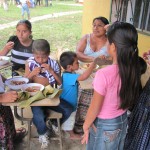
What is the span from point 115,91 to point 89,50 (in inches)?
65.3

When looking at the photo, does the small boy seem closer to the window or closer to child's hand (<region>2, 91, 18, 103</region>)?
child's hand (<region>2, 91, 18, 103</region>)

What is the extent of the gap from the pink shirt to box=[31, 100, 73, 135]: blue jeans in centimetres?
84

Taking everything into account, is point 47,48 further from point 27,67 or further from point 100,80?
point 100,80

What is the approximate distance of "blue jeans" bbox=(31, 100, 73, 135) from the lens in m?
2.20

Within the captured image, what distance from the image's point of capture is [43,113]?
223 centimetres

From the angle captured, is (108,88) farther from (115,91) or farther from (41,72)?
(41,72)

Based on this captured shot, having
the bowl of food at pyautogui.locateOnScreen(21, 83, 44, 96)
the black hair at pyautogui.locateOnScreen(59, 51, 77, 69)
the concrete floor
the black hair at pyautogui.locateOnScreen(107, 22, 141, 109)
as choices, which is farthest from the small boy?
the black hair at pyautogui.locateOnScreen(107, 22, 141, 109)

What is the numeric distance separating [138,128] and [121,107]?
259 mm

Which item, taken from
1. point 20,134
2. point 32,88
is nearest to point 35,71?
point 32,88

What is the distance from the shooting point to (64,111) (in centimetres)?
238

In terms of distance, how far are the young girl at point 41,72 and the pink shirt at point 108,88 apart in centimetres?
87

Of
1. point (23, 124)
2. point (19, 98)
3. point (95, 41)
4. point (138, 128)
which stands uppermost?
point (95, 41)

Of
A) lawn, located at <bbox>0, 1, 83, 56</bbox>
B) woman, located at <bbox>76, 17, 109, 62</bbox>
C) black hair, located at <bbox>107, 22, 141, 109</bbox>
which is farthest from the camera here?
lawn, located at <bbox>0, 1, 83, 56</bbox>

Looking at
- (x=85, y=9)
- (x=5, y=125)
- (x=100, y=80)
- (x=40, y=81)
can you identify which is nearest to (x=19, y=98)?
(x=5, y=125)
